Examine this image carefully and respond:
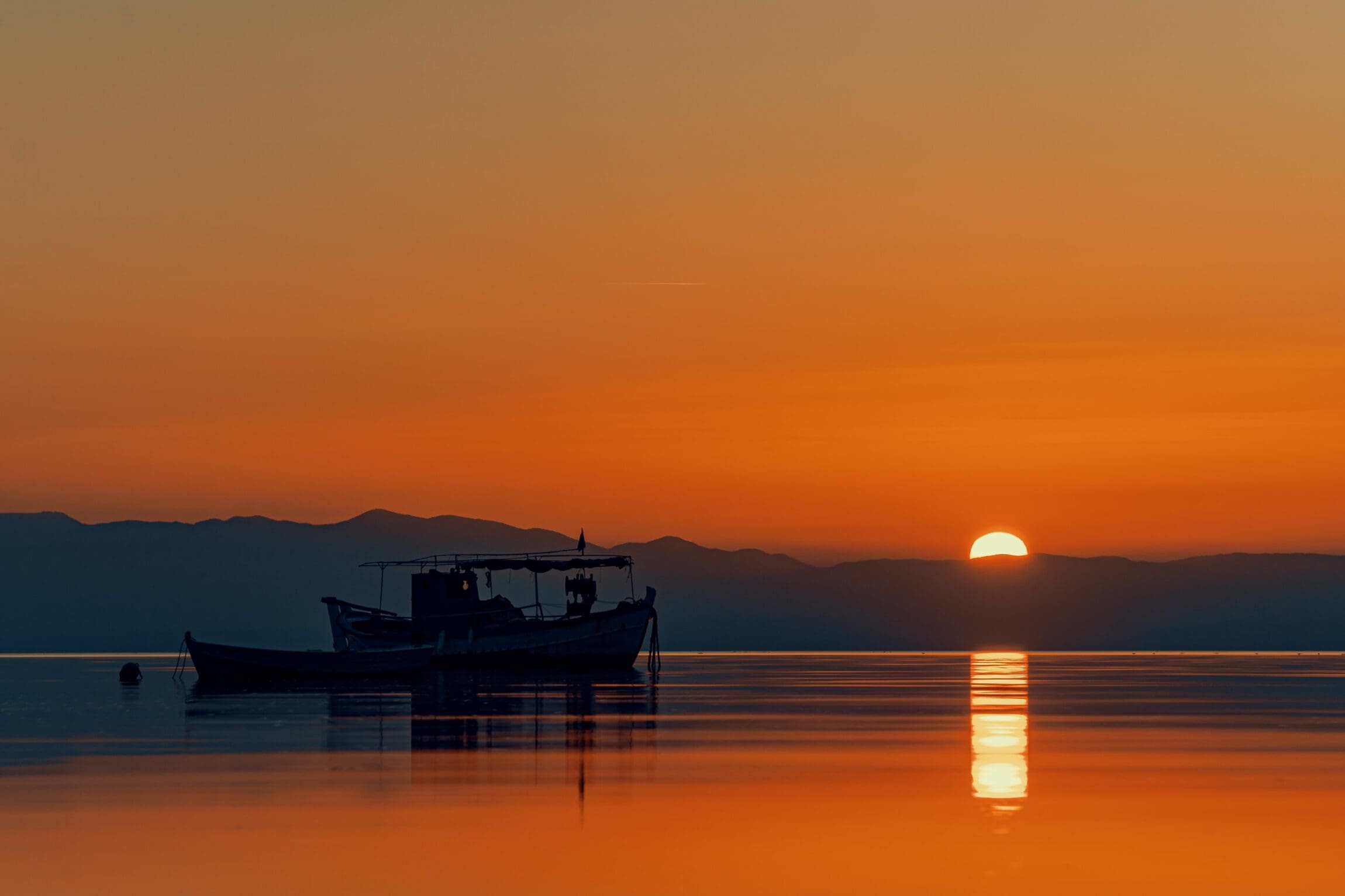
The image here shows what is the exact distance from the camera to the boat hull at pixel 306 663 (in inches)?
4225

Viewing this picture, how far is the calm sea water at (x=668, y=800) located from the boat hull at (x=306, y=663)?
3584 cm

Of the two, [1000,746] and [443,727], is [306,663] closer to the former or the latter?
[443,727]

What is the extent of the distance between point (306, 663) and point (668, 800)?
7630 centimetres

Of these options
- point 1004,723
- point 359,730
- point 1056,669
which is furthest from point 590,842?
point 1056,669

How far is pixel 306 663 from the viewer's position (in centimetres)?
10781

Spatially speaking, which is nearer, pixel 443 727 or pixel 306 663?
pixel 443 727

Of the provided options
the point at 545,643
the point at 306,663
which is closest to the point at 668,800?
the point at 306,663

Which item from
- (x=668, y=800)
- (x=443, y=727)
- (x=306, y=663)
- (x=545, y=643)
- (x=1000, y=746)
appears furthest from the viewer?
(x=545, y=643)

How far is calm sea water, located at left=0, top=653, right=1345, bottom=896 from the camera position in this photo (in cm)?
2544

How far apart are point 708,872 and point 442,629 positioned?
337ft

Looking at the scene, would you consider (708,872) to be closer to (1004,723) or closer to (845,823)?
(845,823)

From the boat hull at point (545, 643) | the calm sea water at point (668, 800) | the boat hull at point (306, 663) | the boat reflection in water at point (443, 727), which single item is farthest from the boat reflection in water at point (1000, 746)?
the boat hull at point (545, 643)

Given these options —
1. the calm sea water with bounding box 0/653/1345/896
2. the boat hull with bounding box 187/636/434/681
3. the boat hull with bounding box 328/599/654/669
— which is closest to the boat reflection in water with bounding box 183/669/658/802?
the calm sea water with bounding box 0/653/1345/896

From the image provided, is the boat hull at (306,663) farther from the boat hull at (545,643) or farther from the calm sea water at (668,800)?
the calm sea water at (668,800)
